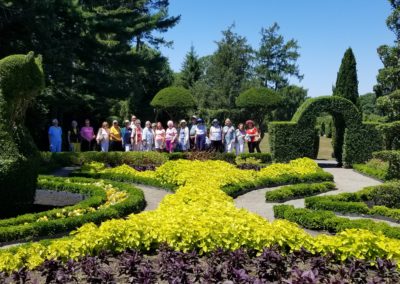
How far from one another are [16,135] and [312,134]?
12.1 metres

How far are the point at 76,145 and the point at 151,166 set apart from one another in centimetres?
444

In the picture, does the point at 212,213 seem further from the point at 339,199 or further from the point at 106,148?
the point at 106,148

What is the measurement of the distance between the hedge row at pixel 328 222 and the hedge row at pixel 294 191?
164 cm

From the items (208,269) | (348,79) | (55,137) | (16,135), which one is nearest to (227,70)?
(348,79)

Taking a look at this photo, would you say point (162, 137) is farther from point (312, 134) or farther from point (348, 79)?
point (348, 79)

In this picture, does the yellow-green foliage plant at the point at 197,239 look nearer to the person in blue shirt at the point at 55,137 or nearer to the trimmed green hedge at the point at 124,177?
the trimmed green hedge at the point at 124,177

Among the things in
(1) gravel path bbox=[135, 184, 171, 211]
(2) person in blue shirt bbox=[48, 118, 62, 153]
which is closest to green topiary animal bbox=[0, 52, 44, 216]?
(1) gravel path bbox=[135, 184, 171, 211]

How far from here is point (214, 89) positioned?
33438 millimetres

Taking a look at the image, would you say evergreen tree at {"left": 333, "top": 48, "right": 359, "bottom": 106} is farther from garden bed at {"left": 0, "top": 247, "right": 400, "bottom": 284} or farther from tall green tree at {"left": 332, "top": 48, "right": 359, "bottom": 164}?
garden bed at {"left": 0, "top": 247, "right": 400, "bottom": 284}

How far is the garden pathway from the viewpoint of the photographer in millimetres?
9266

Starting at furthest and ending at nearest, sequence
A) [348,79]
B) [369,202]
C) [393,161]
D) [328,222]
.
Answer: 1. [348,79]
2. [369,202]
3. [393,161]
4. [328,222]

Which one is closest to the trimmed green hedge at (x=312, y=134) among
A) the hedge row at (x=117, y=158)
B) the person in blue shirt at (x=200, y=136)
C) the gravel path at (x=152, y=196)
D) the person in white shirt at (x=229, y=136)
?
the person in white shirt at (x=229, y=136)

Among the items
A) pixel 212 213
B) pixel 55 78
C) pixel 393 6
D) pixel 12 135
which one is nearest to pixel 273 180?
pixel 212 213

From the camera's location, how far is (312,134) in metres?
17.4
